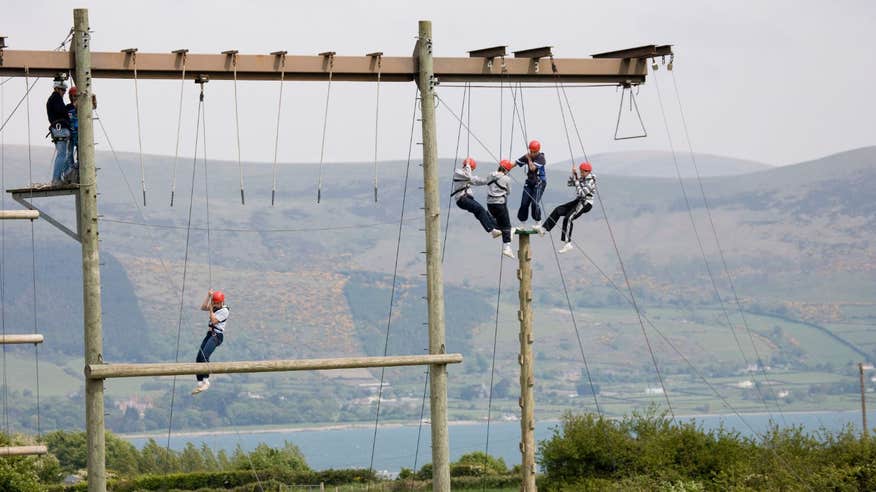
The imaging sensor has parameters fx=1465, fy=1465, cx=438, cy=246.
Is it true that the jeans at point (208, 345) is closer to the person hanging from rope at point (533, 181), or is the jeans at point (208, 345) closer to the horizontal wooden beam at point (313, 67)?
the horizontal wooden beam at point (313, 67)

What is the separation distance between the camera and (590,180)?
2742cm

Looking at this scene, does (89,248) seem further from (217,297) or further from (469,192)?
(469,192)

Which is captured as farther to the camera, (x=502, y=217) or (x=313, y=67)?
(x=502, y=217)

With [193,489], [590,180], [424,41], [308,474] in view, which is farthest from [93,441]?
[308,474]

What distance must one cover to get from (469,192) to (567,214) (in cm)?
199

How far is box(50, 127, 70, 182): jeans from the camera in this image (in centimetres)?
2342

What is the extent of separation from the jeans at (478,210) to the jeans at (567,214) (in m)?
1.10

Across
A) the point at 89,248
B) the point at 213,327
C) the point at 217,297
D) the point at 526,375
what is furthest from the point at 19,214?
the point at 526,375

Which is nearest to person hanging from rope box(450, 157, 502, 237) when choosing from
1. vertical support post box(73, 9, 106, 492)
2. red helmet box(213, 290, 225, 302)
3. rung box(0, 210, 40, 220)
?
red helmet box(213, 290, 225, 302)

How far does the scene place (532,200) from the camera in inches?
1049

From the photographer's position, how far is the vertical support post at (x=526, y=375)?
83.4 feet

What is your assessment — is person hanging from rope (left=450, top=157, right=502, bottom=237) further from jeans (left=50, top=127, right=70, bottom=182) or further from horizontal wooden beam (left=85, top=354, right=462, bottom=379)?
jeans (left=50, top=127, right=70, bottom=182)

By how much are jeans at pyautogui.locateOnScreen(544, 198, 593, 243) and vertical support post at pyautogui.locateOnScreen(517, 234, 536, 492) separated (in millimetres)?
1417

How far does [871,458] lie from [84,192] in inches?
938
